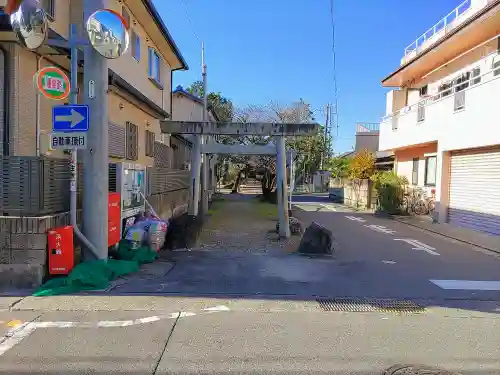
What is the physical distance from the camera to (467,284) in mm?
6844

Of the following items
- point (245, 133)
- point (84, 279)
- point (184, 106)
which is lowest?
point (84, 279)

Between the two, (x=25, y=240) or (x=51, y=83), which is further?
(x=51, y=83)

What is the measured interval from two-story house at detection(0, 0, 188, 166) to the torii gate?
1294 mm

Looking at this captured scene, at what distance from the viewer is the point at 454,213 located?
602 inches

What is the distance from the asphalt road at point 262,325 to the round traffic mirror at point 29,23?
11.4 feet

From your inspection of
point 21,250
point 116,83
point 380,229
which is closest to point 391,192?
point 380,229

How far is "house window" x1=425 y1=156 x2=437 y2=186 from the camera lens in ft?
56.1

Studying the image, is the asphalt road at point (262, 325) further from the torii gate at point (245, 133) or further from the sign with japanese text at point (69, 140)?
the torii gate at point (245, 133)

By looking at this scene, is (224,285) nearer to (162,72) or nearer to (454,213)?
(162,72)

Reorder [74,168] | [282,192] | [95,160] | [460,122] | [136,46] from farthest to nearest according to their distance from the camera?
[460,122]
[136,46]
[282,192]
[95,160]
[74,168]

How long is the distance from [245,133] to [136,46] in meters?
4.27

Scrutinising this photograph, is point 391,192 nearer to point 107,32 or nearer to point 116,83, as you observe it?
point 116,83

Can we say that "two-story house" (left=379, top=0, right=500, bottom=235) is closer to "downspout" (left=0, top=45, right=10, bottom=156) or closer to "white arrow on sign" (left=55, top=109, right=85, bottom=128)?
"white arrow on sign" (left=55, top=109, right=85, bottom=128)

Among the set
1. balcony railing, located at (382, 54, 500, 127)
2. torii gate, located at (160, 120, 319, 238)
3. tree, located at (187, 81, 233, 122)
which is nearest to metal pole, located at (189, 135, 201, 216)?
torii gate, located at (160, 120, 319, 238)
